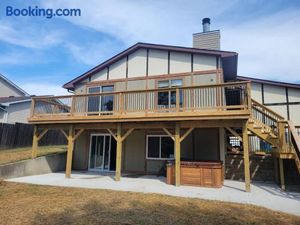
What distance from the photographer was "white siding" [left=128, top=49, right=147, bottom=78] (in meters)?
12.5

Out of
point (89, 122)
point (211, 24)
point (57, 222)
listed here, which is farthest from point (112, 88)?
point (57, 222)

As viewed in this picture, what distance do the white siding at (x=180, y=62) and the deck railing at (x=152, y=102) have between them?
1300 mm

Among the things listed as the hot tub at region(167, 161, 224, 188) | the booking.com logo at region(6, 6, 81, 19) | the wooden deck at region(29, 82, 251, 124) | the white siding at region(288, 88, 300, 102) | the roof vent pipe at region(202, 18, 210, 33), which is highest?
the roof vent pipe at region(202, 18, 210, 33)

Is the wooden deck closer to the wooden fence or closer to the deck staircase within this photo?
the deck staircase

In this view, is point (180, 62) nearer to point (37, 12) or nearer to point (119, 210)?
point (37, 12)

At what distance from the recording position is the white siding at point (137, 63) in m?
12.5

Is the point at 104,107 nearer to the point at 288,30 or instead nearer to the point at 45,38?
the point at 45,38

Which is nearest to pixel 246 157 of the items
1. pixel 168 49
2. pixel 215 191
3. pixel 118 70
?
pixel 215 191

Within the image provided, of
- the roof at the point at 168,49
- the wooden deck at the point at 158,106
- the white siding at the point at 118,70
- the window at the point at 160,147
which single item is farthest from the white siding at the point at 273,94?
the white siding at the point at 118,70

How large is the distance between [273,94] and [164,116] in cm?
783

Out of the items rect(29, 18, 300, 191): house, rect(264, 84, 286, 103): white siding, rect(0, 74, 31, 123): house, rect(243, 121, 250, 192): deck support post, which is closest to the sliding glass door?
rect(29, 18, 300, 191): house

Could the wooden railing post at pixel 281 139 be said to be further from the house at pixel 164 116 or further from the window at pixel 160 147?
the window at pixel 160 147

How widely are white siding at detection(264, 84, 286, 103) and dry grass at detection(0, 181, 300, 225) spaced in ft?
30.2

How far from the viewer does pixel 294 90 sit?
1328 cm
